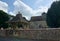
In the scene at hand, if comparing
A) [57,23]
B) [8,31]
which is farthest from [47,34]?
[57,23]

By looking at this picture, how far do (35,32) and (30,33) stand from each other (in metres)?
0.93

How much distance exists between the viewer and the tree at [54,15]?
3372 centimetres

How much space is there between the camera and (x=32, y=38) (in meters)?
23.0

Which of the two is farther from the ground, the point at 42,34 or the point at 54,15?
the point at 54,15

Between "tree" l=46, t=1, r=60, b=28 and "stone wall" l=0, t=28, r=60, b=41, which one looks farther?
"tree" l=46, t=1, r=60, b=28

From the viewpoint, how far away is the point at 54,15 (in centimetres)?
3400

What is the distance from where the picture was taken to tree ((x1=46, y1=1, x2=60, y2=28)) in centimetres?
3372

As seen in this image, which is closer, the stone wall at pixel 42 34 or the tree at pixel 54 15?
the stone wall at pixel 42 34

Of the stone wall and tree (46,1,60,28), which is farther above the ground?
tree (46,1,60,28)

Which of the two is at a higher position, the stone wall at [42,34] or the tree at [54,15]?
the tree at [54,15]

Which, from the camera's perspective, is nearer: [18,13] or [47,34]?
[47,34]

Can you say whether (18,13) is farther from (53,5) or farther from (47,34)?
(47,34)

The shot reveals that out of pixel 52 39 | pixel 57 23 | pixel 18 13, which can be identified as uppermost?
pixel 18 13

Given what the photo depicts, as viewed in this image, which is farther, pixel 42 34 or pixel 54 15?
pixel 54 15
